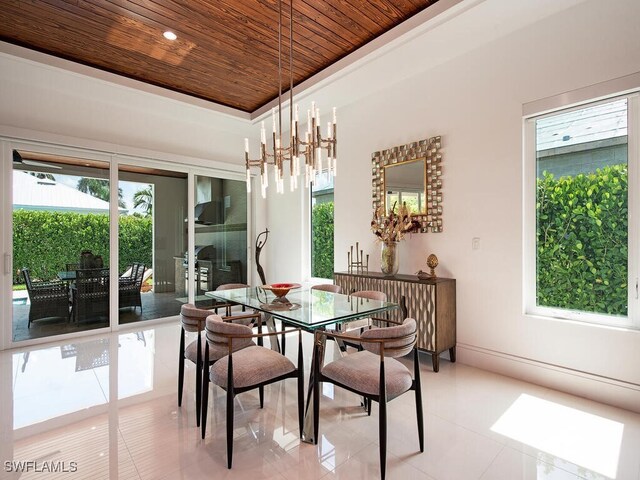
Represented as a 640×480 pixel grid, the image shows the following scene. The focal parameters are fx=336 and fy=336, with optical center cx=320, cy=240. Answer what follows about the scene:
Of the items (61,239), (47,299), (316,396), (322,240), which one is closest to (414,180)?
(322,240)

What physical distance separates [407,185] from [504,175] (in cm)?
106

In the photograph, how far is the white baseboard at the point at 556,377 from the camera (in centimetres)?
254

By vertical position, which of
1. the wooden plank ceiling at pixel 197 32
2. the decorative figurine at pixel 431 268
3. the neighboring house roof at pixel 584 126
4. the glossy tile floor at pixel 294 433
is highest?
the wooden plank ceiling at pixel 197 32

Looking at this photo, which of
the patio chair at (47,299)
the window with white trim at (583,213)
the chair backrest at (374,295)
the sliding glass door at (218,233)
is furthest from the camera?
the sliding glass door at (218,233)

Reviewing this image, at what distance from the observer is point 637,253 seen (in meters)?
2.53

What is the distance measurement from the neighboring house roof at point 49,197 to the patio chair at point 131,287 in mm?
924

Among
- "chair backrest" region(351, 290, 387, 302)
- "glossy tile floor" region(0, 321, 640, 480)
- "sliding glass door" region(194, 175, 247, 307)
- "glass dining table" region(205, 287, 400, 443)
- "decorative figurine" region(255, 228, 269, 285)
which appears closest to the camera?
"glossy tile floor" region(0, 321, 640, 480)

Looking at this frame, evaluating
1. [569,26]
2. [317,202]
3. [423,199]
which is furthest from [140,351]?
[569,26]

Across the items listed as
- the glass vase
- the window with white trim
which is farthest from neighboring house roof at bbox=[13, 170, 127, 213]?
the window with white trim

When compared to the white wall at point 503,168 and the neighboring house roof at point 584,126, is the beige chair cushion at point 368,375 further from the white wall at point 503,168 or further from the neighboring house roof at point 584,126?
the neighboring house roof at point 584,126

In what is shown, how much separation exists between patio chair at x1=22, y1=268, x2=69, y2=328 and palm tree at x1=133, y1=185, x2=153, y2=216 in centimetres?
140

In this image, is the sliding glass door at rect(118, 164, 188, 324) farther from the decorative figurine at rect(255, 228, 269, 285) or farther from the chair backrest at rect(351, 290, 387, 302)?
the chair backrest at rect(351, 290, 387, 302)

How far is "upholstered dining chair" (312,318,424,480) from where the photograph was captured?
6.04 ft

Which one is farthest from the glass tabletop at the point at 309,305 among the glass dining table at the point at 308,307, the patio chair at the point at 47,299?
the patio chair at the point at 47,299
